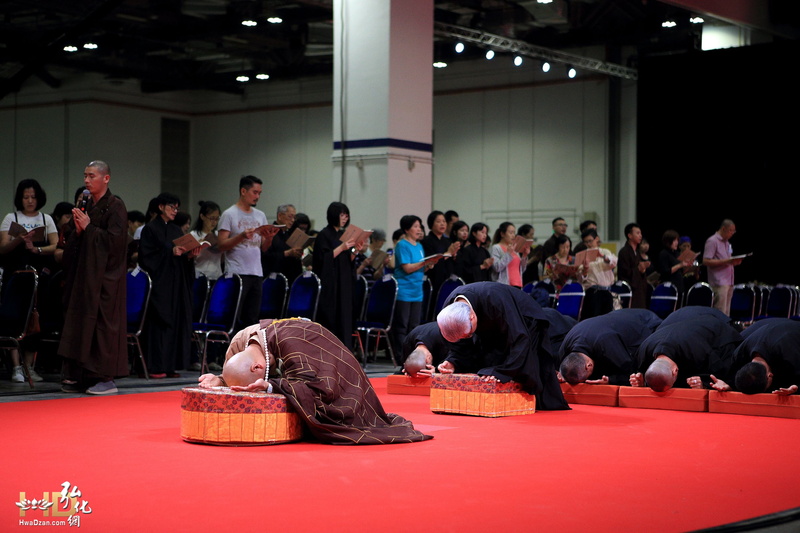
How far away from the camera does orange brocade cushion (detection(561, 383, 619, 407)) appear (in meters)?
6.76

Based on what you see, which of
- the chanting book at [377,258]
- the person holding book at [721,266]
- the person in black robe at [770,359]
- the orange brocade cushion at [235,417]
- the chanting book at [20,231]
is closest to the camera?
the orange brocade cushion at [235,417]

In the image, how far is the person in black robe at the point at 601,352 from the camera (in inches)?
270

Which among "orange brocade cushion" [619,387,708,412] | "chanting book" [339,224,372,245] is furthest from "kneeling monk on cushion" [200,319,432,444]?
"chanting book" [339,224,372,245]

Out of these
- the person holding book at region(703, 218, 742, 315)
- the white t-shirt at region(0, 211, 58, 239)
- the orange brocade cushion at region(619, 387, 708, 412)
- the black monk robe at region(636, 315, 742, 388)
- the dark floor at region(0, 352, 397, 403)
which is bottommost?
the dark floor at region(0, 352, 397, 403)

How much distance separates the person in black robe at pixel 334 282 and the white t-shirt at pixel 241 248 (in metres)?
0.74

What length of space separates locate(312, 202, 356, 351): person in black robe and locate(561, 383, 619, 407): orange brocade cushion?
2.55 metres

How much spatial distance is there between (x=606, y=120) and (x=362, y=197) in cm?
836

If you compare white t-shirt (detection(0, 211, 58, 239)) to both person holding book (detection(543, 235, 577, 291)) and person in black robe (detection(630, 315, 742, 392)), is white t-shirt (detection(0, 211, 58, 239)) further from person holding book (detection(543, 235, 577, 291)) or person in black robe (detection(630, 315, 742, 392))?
person holding book (detection(543, 235, 577, 291))

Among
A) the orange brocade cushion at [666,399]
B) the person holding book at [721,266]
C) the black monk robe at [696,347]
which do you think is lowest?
the orange brocade cushion at [666,399]

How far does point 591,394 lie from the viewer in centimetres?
685

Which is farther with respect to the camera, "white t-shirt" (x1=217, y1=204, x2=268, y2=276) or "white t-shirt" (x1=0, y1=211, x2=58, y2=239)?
"white t-shirt" (x1=217, y1=204, x2=268, y2=276)

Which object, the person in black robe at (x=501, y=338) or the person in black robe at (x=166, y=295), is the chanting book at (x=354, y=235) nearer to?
the person in black robe at (x=166, y=295)

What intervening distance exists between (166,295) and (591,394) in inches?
133

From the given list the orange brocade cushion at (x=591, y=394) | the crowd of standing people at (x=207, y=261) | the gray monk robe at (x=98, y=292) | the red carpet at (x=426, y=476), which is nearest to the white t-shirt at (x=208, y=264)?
the crowd of standing people at (x=207, y=261)
